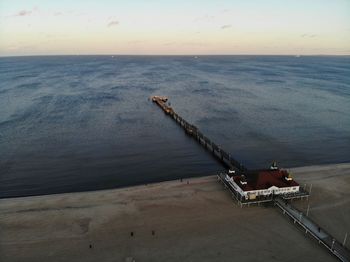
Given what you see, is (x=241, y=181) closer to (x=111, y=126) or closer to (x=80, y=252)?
(x=80, y=252)

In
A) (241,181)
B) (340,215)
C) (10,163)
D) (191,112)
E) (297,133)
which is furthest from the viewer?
(191,112)

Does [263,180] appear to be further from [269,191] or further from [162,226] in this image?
[162,226]

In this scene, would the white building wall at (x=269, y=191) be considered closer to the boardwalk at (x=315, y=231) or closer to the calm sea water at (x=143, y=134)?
the boardwalk at (x=315, y=231)

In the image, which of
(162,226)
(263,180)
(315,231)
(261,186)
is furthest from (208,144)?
(315,231)

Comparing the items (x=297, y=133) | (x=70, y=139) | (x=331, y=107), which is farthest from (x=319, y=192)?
(x=331, y=107)

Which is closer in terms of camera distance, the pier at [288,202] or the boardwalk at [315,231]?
the boardwalk at [315,231]

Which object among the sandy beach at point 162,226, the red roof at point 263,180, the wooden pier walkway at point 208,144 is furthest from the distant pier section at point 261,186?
the wooden pier walkway at point 208,144

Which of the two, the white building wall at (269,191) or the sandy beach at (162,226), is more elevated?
the white building wall at (269,191)

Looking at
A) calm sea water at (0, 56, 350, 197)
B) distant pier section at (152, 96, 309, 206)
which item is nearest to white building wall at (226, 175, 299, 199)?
distant pier section at (152, 96, 309, 206)

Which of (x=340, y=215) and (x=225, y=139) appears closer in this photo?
(x=340, y=215)
